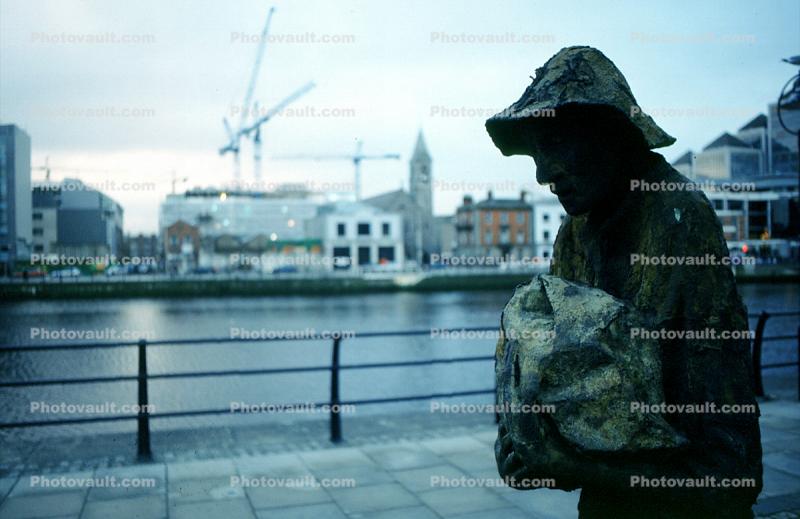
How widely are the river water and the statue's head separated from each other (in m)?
10.1

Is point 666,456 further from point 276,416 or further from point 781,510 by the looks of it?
point 276,416

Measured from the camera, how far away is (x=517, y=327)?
1579 mm

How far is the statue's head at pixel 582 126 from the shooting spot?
167 centimetres

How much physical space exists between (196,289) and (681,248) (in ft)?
177

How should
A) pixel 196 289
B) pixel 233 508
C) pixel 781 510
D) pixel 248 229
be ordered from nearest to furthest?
pixel 781 510 < pixel 233 508 < pixel 196 289 < pixel 248 229

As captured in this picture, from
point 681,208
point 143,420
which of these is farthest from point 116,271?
point 681,208

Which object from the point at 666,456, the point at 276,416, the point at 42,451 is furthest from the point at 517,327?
the point at 276,416

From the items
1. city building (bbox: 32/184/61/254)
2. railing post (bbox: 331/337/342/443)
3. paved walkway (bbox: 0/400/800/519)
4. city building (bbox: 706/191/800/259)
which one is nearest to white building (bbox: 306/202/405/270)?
city building (bbox: 706/191/800/259)

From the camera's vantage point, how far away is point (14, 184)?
299 inches

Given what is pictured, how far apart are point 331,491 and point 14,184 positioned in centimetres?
503

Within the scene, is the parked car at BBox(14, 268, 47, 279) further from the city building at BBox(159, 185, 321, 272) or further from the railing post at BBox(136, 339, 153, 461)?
the city building at BBox(159, 185, 321, 272)

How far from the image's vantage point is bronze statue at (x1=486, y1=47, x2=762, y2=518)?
1.48 metres

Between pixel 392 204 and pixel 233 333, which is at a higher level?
pixel 392 204

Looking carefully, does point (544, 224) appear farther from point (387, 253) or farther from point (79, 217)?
point (79, 217)
